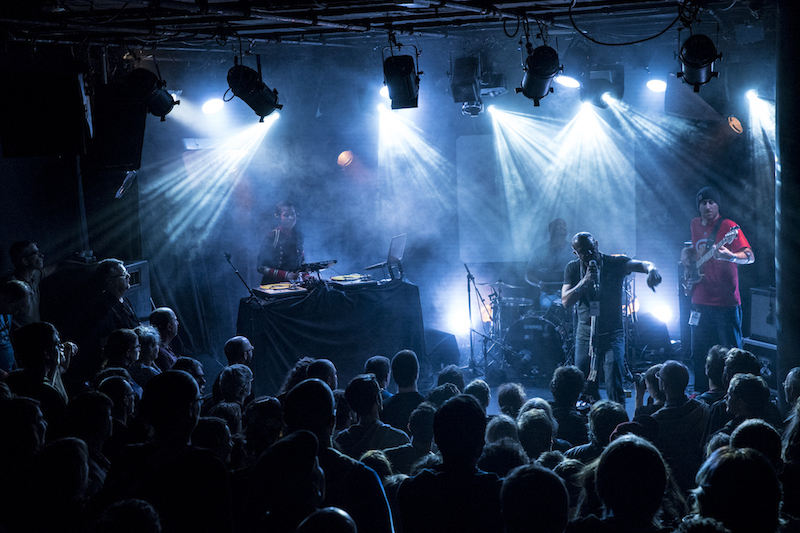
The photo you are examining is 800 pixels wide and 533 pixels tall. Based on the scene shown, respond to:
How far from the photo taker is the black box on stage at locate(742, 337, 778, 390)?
21.7 ft

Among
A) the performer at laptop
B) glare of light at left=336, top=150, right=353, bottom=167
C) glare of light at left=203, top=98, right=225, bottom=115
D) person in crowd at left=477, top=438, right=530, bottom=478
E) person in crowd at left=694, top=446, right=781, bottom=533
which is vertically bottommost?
person in crowd at left=477, top=438, right=530, bottom=478

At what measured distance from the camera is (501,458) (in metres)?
2.67

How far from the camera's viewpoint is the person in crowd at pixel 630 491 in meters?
1.93

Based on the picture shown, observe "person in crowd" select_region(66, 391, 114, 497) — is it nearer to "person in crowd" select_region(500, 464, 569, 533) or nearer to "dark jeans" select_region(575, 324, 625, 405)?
"person in crowd" select_region(500, 464, 569, 533)

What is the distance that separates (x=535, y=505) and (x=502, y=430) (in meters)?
1.32

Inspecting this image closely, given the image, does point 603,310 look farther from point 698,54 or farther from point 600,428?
point 600,428

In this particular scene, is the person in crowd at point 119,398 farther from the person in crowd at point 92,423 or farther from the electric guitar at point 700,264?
the electric guitar at point 700,264

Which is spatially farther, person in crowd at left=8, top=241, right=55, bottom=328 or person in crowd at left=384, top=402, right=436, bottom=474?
person in crowd at left=8, top=241, right=55, bottom=328

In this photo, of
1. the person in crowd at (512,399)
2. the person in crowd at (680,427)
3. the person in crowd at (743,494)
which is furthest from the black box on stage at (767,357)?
the person in crowd at (743,494)

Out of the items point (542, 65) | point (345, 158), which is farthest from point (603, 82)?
point (345, 158)

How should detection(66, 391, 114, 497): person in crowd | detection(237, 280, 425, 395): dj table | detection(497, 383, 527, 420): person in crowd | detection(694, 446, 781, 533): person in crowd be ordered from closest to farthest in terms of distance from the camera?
detection(694, 446, 781, 533): person in crowd
detection(66, 391, 114, 497): person in crowd
detection(497, 383, 527, 420): person in crowd
detection(237, 280, 425, 395): dj table

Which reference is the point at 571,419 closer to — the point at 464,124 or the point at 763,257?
the point at 763,257

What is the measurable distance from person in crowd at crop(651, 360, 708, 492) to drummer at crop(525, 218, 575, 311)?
468 cm

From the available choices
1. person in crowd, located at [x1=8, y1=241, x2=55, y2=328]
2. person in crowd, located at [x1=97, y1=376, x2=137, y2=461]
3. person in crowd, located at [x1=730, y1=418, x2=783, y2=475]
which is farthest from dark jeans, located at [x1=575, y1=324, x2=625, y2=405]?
person in crowd, located at [x1=8, y1=241, x2=55, y2=328]
